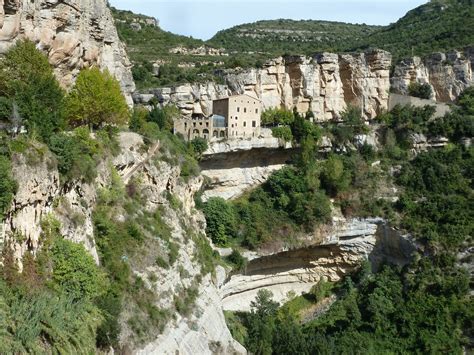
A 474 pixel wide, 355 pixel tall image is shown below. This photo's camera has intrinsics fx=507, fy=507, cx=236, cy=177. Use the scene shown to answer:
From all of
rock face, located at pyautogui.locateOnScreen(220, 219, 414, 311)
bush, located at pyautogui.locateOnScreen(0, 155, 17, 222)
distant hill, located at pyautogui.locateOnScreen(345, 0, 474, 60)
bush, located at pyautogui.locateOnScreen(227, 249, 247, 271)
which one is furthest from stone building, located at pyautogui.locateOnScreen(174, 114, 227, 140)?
distant hill, located at pyautogui.locateOnScreen(345, 0, 474, 60)

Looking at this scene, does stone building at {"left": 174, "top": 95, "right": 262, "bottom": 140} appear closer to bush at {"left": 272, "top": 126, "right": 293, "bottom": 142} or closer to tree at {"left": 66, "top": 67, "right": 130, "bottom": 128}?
bush at {"left": 272, "top": 126, "right": 293, "bottom": 142}

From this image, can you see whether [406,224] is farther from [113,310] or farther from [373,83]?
[113,310]

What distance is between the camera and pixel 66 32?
2841cm

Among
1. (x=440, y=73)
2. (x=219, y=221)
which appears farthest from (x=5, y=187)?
(x=440, y=73)

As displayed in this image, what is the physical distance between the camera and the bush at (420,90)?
48.2 m

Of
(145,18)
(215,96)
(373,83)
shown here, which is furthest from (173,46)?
(373,83)

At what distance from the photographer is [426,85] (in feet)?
159

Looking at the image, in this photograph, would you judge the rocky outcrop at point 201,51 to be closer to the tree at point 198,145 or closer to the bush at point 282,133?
the bush at point 282,133

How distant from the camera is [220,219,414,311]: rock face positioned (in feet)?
122

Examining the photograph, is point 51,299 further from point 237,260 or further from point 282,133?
point 282,133

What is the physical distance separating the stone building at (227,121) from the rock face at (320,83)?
112 inches

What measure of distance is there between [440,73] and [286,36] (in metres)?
31.1

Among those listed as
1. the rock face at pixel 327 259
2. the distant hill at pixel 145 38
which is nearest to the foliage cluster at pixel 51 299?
the rock face at pixel 327 259

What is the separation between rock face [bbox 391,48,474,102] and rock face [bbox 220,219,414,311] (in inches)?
668
